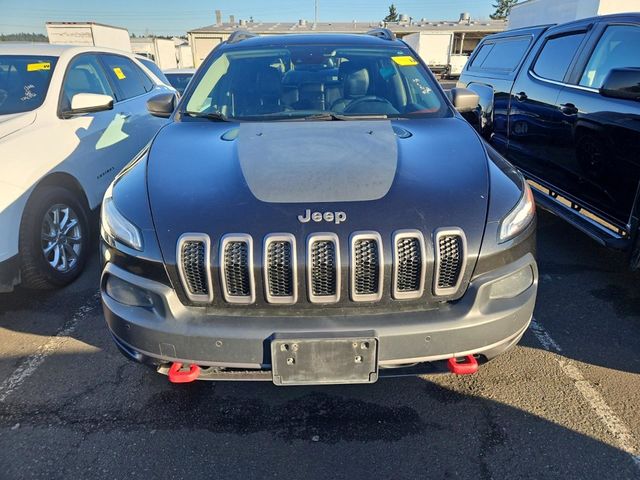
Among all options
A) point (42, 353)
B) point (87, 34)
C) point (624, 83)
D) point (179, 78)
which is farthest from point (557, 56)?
point (87, 34)

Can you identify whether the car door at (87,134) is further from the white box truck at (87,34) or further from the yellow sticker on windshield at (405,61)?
the white box truck at (87,34)

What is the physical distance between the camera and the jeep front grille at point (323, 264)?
1.92m

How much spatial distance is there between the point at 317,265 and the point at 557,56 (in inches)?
160

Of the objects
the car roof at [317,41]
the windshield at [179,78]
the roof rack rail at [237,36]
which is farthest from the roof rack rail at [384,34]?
the windshield at [179,78]

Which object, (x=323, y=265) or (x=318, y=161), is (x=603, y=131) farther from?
(x=323, y=265)

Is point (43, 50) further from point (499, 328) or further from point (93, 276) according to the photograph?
point (499, 328)

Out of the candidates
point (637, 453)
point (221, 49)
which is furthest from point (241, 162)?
point (637, 453)

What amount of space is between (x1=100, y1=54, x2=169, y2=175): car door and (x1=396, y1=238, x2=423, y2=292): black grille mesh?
145 inches

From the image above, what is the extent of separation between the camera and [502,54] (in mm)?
6078

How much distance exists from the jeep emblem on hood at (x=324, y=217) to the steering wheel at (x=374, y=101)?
4.73 feet

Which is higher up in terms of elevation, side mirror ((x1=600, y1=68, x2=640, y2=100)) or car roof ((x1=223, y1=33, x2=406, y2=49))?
car roof ((x1=223, y1=33, x2=406, y2=49))

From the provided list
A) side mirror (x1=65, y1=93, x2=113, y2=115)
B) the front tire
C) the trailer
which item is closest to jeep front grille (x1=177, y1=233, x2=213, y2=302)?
the front tire

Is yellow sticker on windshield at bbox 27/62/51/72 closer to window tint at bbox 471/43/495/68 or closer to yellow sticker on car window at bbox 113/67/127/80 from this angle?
yellow sticker on car window at bbox 113/67/127/80

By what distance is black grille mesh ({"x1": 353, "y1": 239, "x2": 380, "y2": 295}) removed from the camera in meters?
1.93
